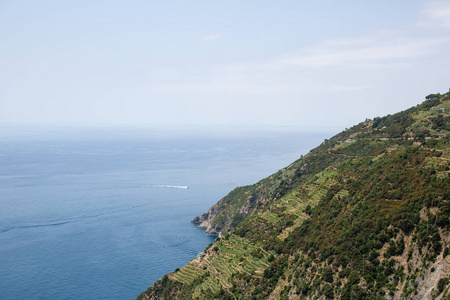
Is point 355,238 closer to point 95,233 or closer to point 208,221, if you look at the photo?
point 208,221

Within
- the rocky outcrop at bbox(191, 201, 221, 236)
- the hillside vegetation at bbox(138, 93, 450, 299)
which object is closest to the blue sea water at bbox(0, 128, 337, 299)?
the rocky outcrop at bbox(191, 201, 221, 236)

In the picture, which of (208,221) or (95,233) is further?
(208,221)

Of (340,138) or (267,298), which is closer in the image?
(267,298)

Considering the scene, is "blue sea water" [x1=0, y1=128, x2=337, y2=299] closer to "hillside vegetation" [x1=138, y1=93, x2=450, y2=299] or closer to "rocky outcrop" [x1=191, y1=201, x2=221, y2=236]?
"rocky outcrop" [x1=191, y1=201, x2=221, y2=236]

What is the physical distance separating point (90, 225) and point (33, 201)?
4020 cm

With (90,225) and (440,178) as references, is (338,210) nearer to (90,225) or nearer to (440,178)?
(440,178)

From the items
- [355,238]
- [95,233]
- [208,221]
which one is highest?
[355,238]

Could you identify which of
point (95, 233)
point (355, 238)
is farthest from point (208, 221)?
point (355, 238)

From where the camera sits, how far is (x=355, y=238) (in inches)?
1601

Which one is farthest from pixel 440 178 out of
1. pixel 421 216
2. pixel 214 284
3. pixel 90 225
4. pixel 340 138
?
pixel 90 225

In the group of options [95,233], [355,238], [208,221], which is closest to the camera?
[355,238]

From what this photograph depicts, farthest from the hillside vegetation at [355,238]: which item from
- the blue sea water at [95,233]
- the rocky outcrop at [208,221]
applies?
the rocky outcrop at [208,221]

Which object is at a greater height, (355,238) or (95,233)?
(355,238)

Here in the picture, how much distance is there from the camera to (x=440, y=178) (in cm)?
3812
